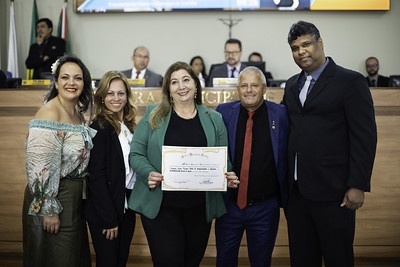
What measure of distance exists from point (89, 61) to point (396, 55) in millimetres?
5407

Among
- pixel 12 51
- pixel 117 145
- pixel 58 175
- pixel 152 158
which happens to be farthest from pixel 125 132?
pixel 12 51

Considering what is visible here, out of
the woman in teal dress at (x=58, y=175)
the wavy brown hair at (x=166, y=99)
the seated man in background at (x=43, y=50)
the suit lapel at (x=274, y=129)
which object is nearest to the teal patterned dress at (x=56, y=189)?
the woman in teal dress at (x=58, y=175)

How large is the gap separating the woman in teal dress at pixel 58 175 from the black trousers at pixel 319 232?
3.85ft

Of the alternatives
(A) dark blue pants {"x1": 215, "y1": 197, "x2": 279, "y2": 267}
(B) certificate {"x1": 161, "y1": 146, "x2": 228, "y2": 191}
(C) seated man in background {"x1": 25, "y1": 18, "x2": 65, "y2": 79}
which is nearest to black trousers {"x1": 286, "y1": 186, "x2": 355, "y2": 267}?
(A) dark blue pants {"x1": 215, "y1": 197, "x2": 279, "y2": 267}

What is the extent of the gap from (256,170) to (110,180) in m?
0.82

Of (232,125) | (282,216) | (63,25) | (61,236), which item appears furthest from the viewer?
(63,25)

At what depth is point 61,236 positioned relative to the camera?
2371 millimetres

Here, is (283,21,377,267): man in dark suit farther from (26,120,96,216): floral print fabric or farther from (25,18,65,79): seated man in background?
(25,18,65,79): seated man in background

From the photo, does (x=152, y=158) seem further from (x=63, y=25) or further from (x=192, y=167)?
(x=63, y=25)

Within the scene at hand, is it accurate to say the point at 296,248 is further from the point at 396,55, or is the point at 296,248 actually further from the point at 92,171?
the point at 396,55

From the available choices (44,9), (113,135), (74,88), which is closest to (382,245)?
(113,135)

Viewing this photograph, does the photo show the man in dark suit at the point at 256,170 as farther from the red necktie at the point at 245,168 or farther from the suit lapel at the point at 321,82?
the suit lapel at the point at 321,82

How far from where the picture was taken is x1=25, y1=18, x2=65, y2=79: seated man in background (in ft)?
23.2

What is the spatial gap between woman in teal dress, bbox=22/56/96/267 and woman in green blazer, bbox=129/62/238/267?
0.97ft
